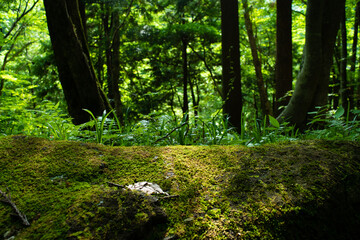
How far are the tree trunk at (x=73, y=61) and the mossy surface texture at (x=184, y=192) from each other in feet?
7.80

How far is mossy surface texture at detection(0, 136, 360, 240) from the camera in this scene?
3.47 ft

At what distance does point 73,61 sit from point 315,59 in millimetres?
4222

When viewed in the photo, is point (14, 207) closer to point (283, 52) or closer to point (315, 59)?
point (315, 59)

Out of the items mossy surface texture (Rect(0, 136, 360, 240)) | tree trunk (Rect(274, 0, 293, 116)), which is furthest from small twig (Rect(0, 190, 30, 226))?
tree trunk (Rect(274, 0, 293, 116))

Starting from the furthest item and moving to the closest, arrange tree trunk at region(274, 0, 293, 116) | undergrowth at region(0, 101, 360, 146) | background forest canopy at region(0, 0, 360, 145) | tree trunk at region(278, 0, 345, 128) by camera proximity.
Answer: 1. tree trunk at region(274, 0, 293, 116)
2. tree trunk at region(278, 0, 345, 128)
3. background forest canopy at region(0, 0, 360, 145)
4. undergrowth at region(0, 101, 360, 146)

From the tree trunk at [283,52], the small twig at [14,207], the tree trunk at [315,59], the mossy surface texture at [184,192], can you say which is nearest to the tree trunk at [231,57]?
the tree trunk at [315,59]

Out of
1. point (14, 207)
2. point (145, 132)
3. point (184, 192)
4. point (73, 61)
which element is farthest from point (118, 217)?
point (73, 61)

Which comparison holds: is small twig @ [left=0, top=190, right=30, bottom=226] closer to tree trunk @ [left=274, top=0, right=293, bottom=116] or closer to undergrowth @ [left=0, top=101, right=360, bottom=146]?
undergrowth @ [left=0, top=101, right=360, bottom=146]

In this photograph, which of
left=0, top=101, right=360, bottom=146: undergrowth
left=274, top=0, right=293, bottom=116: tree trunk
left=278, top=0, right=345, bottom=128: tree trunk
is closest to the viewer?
left=0, top=101, right=360, bottom=146: undergrowth

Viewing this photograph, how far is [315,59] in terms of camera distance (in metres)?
4.10

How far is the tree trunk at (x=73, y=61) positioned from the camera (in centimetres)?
377

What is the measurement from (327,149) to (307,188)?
60 centimetres

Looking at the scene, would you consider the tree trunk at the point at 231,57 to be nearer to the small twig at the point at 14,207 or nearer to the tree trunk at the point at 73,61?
the tree trunk at the point at 73,61

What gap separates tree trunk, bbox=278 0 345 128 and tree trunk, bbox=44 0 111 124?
342 centimetres
